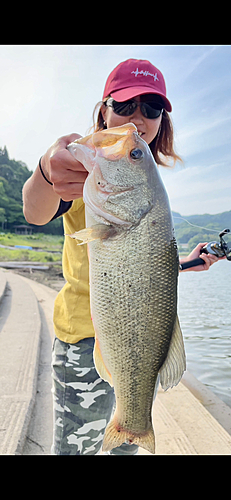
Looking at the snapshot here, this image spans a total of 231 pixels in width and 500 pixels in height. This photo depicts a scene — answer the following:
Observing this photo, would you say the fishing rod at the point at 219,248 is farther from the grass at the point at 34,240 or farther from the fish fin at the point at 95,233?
the grass at the point at 34,240

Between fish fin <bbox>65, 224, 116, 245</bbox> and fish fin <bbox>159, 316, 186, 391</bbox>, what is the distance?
1.19 ft

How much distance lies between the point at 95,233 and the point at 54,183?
219mm

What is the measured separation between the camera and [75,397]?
1264 mm

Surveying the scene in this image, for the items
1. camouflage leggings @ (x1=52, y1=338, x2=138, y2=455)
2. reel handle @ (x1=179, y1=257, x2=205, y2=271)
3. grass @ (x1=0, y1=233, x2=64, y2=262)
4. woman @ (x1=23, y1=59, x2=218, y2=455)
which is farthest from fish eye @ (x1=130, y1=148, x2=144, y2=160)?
grass @ (x1=0, y1=233, x2=64, y2=262)

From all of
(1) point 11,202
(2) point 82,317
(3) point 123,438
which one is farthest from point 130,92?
(1) point 11,202

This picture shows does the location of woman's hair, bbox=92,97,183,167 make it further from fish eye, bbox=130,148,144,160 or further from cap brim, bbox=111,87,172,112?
fish eye, bbox=130,148,144,160

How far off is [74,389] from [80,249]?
1.94 feet

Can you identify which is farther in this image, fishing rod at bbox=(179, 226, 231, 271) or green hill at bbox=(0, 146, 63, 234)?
green hill at bbox=(0, 146, 63, 234)

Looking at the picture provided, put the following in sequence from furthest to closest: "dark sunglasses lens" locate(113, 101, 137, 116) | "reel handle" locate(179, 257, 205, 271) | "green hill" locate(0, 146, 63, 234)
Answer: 1. "green hill" locate(0, 146, 63, 234)
2. "reel handle" locate(179, 257, 205, 271)
3. "dark sunglasses lens" locate(113, 101, 137, 116)

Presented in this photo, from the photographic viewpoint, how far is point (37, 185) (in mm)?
1138

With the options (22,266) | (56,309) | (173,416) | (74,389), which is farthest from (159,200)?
(22,266)

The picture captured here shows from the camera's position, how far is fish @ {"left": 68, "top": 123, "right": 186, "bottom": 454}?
905mm

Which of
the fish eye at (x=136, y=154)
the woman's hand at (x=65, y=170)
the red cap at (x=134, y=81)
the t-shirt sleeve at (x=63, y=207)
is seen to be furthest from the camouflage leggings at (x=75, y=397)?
the red cap at (x=134, y=81)

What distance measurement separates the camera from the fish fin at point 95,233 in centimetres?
90
